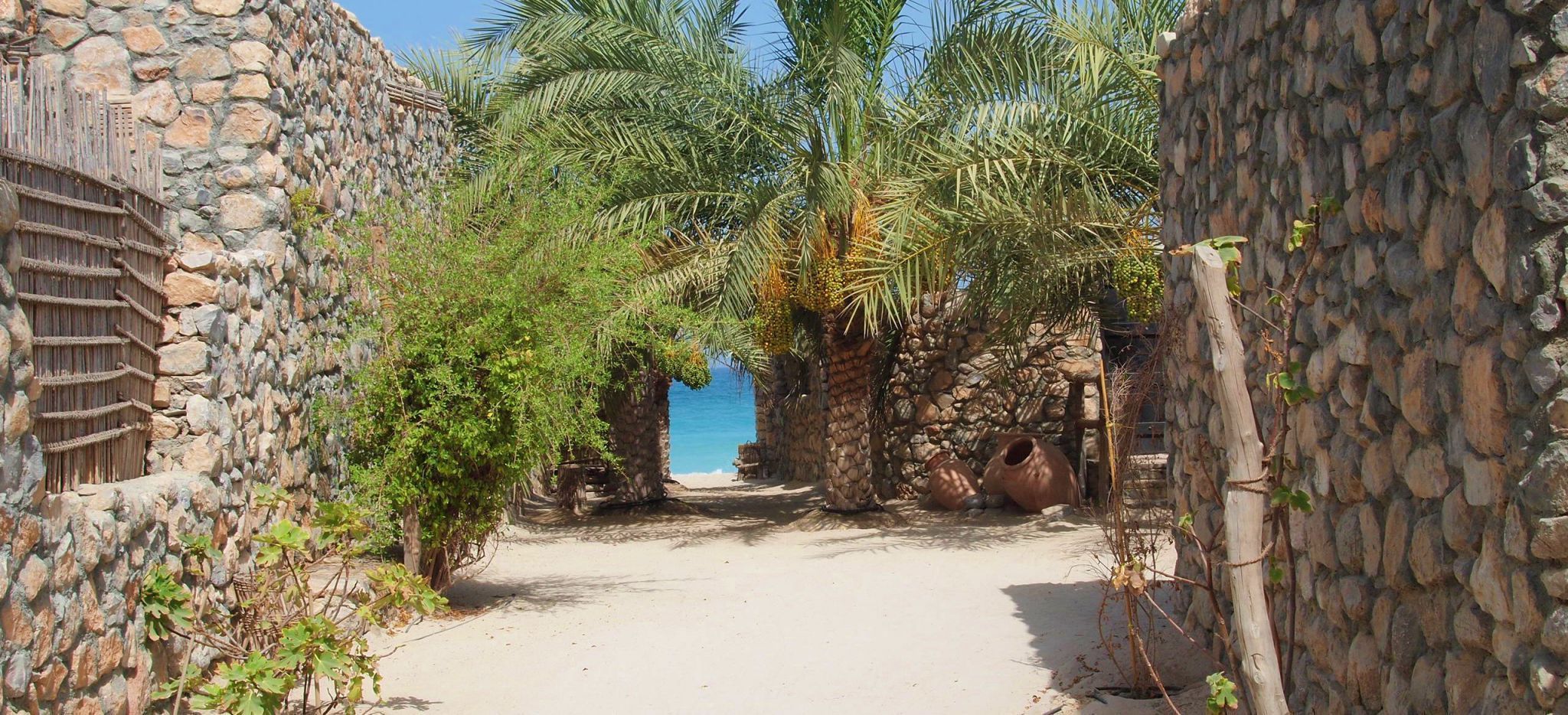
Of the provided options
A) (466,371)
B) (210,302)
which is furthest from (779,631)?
(210,302)

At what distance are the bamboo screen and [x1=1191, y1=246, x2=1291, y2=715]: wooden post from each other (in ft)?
10.7

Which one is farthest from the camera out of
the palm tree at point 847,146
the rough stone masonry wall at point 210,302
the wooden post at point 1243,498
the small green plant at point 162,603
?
the palm tree at point 847,146

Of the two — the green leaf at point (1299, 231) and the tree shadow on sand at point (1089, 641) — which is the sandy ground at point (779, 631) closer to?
the tree shadow on sand at point (1089, 641)

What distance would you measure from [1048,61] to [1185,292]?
16.7ft

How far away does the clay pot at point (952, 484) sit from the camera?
42.3 feet

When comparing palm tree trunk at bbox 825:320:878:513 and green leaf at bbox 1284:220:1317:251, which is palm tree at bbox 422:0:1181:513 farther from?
green leaf at bbox 1284:220:1317:251

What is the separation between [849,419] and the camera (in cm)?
1202

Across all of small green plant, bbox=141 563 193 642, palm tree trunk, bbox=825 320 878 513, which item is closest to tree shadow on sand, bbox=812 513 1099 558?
palm tree trunk, bbox=825 320 878 513

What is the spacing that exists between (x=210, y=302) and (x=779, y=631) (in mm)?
3406

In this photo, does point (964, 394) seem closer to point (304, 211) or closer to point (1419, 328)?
point (304, 211)

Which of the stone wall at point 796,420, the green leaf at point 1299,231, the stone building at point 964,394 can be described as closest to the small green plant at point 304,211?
the green leaf at point 1299,231

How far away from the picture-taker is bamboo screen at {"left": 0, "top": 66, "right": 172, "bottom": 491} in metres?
3.82

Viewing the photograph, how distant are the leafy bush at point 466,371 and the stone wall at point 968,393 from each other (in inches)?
252

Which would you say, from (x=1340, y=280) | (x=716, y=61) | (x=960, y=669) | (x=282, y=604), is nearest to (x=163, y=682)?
(x=282, y=604)
